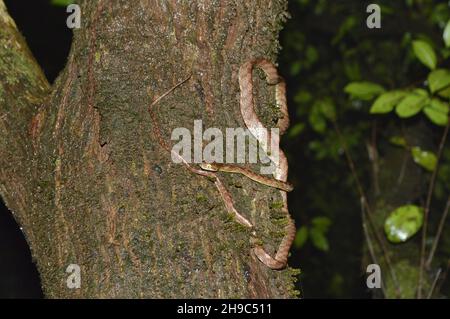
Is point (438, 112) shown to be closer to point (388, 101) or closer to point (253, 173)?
point (388, 101)

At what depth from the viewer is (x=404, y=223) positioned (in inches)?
103

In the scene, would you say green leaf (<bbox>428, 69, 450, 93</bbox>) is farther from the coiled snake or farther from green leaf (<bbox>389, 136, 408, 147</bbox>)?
the coiled snake

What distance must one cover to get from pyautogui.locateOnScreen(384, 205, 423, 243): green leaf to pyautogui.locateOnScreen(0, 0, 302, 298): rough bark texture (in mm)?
1358

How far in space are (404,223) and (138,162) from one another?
1677mm

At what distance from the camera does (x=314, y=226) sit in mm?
3594

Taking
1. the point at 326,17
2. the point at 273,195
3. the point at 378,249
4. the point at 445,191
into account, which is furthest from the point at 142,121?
the point at 445,191

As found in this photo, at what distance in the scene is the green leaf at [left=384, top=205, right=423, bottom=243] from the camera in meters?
2.61

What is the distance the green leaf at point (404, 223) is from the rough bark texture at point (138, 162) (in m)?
1.36

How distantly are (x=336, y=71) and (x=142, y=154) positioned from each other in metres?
3.89

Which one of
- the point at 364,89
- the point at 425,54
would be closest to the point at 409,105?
the point at 425,54

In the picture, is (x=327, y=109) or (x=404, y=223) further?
(x=327, y=109)

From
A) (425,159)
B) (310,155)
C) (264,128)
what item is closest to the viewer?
(264,128)

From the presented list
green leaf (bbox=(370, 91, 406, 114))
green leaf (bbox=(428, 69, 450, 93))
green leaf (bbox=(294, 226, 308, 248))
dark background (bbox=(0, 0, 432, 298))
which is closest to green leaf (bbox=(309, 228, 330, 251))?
green leaf (bbox=(294, 226, 308, 248))

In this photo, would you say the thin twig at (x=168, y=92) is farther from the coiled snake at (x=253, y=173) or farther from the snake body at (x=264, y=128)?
the snake body at (x=264, y=128)
